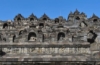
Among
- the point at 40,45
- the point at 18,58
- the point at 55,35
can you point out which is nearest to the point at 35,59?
the point at 18,58

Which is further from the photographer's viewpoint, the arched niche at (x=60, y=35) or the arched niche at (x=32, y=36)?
the arched niche at (x=60, y=35)

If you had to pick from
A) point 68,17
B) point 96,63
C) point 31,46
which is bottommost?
point 96,63

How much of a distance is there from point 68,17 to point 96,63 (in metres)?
30.6

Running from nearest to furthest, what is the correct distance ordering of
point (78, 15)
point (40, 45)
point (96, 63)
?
point (96, 63) < point (40, 45) < point (78, 15)

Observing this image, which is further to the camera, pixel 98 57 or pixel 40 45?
pixel 40 45

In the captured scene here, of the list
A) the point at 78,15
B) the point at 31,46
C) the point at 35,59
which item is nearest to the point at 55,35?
the point at 31,46

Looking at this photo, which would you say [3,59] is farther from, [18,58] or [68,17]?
[68,17]

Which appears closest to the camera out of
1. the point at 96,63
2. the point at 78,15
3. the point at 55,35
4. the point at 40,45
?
the point at 96,63

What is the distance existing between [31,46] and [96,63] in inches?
388

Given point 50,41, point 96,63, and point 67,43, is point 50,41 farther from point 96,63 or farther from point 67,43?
point 96,63

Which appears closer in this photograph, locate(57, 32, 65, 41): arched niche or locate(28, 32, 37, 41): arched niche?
locate(28, 32, 37, 41): arched niche

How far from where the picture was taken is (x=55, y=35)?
1171 inches

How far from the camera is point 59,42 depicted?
1094 inches

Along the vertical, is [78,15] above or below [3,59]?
above
